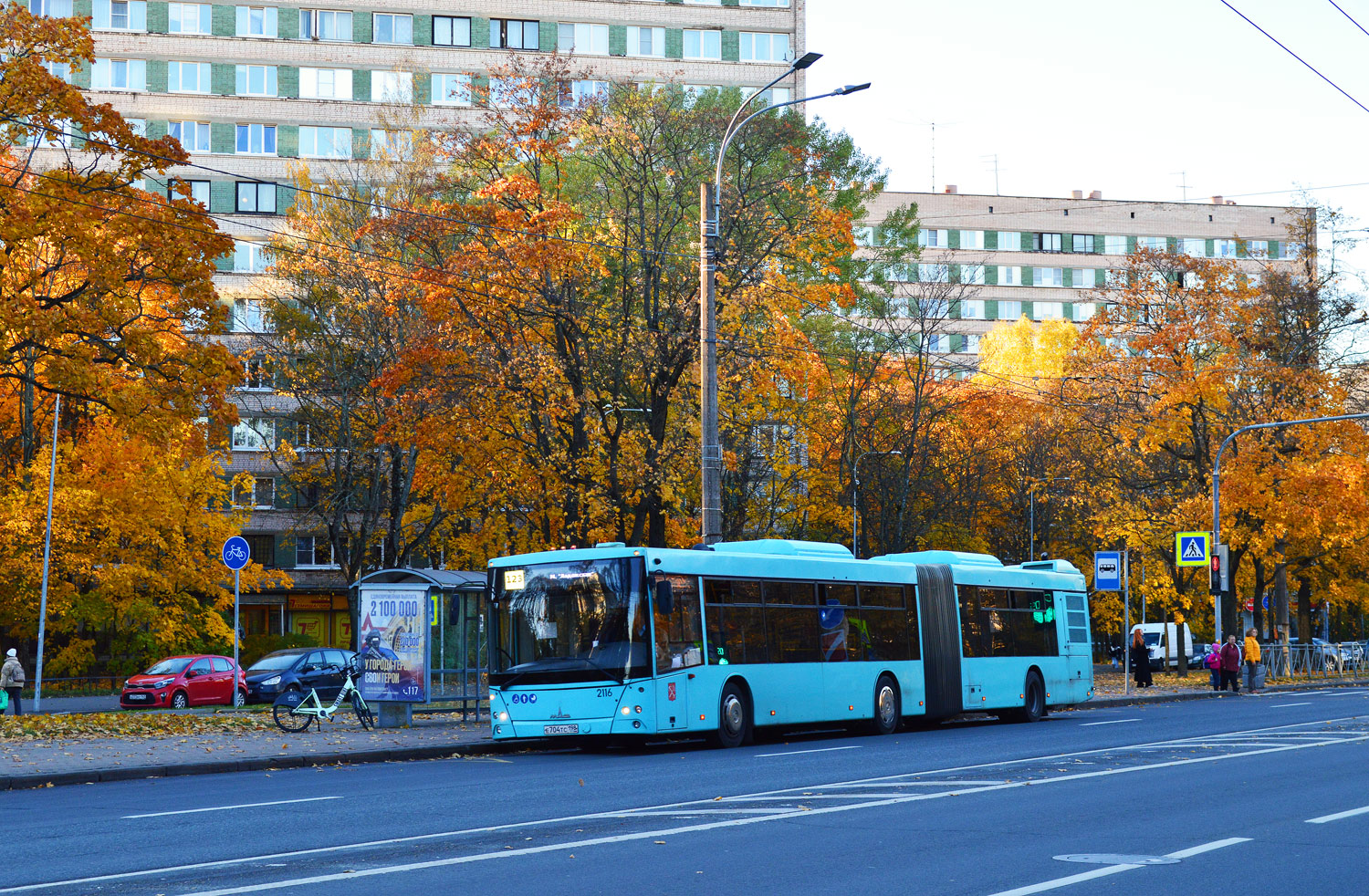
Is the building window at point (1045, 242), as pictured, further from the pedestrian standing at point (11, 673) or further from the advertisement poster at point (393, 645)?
the advertisement poster at point (393, 645)

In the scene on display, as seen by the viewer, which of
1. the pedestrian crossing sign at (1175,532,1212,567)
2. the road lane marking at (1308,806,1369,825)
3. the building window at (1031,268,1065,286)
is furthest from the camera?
the building window at (1031,268,1065,286)

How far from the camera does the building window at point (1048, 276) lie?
9744 cm

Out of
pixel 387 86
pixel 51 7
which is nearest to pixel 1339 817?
pixel 387 86

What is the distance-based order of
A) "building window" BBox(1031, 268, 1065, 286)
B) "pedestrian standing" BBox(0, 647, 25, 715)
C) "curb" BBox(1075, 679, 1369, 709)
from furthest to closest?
"building window" BBox(1031, 268, 1065, 286)
"curb" BBox(1075, 679, 1369, 709)
"pedestrian standing" BBox(0, 647, 25, 715)

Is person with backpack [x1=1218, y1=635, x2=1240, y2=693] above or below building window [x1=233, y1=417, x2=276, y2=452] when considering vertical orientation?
below

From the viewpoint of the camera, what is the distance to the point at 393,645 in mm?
24703

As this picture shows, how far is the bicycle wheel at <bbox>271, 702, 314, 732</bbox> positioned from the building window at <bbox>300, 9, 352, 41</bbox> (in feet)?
149

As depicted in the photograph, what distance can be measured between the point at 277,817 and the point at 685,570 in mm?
9871

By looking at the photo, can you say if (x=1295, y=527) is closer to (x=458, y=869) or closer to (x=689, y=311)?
(x=689, y=311)

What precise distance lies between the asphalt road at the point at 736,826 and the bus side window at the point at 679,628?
1494 mm

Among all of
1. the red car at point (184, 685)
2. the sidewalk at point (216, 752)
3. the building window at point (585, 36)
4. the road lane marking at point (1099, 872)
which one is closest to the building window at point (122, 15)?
the building window at point (585, 36)

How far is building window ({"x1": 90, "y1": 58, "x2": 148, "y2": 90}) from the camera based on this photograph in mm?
62062

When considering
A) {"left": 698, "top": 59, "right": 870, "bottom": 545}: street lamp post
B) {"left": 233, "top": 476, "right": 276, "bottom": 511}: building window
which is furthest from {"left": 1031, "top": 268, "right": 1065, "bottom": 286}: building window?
{"left": 698, "top": 59, "right": 870, "bottom": 545}: street lamp post

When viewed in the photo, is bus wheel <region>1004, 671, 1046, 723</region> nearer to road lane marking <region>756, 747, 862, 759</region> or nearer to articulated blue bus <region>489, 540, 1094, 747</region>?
articulated blue bus <region>489, 540, 1094, 747</region>
